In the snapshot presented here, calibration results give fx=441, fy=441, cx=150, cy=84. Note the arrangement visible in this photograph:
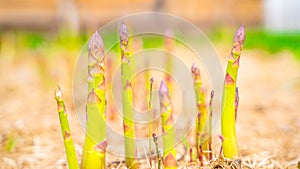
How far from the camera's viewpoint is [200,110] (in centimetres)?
133

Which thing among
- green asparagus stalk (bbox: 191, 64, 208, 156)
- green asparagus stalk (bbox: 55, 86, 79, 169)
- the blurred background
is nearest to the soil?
the blurred background

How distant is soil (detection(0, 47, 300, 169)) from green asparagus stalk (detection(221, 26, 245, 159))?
8.1 inches

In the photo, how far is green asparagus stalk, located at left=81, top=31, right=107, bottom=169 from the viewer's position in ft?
3.64

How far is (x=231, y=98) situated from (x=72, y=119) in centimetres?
114

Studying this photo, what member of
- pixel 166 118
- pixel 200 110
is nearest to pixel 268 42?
pixel 200 110

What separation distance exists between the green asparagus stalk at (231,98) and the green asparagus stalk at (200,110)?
Result: 3.2 inches

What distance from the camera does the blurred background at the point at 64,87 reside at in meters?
1.68

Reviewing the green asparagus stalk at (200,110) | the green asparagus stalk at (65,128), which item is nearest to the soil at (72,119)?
the green asparagus stalk at (200,110)

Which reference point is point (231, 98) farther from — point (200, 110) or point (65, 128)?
point (65, 128)

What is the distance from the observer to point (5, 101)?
269 cm

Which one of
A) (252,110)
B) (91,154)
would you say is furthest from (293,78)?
(91,154)

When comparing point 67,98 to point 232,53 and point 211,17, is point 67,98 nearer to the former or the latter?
point 232,53

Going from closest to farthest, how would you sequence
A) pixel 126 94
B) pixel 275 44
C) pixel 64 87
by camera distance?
pixel 126 94
pixel 64 87
pixel 275 44

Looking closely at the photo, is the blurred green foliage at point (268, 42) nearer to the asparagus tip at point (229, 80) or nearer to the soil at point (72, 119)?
the soil at point (72, 119)
